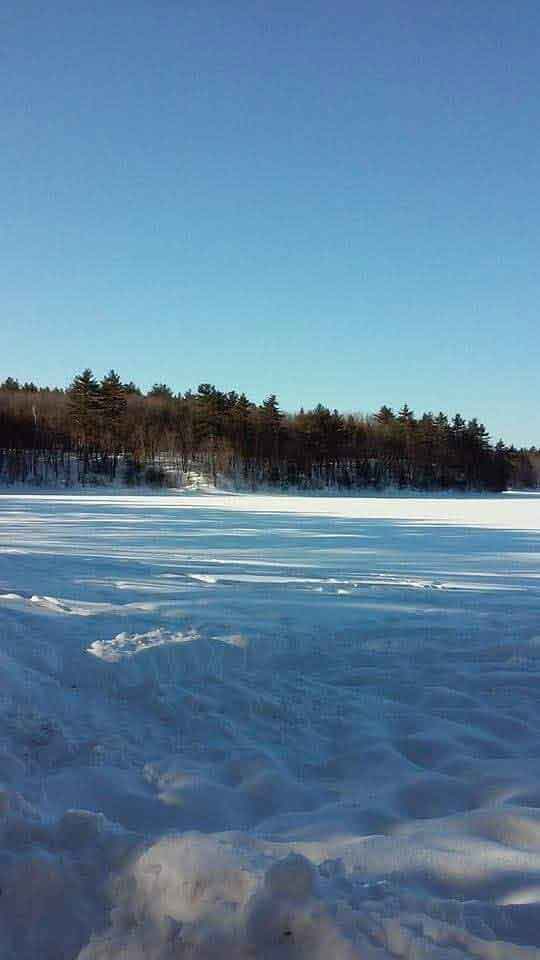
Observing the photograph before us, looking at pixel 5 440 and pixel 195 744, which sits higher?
pixel 5 440

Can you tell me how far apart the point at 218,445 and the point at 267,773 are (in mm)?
47972

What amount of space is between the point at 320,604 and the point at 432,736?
93.9 inches

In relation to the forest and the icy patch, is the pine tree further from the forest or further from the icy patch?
the icy patch

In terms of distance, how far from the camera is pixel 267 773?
7.31ft

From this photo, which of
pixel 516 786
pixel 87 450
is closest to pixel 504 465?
pixel 87 450

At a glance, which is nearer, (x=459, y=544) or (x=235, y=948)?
(x=235, y=948)

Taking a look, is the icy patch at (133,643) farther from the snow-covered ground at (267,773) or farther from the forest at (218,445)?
the forest at (218,445)

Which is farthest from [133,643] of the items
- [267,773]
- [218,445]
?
[218,445]

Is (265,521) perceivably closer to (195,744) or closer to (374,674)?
(374,674)

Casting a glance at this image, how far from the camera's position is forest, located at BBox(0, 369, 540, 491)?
47.0m

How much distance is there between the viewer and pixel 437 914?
4.66 ft

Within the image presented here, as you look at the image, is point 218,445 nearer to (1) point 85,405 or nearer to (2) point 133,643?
(1) point 85,405

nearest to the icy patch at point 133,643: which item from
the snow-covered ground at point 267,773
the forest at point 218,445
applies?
the snow-covered ground at point 267,773

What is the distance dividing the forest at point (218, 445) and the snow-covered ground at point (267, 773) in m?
42.6
